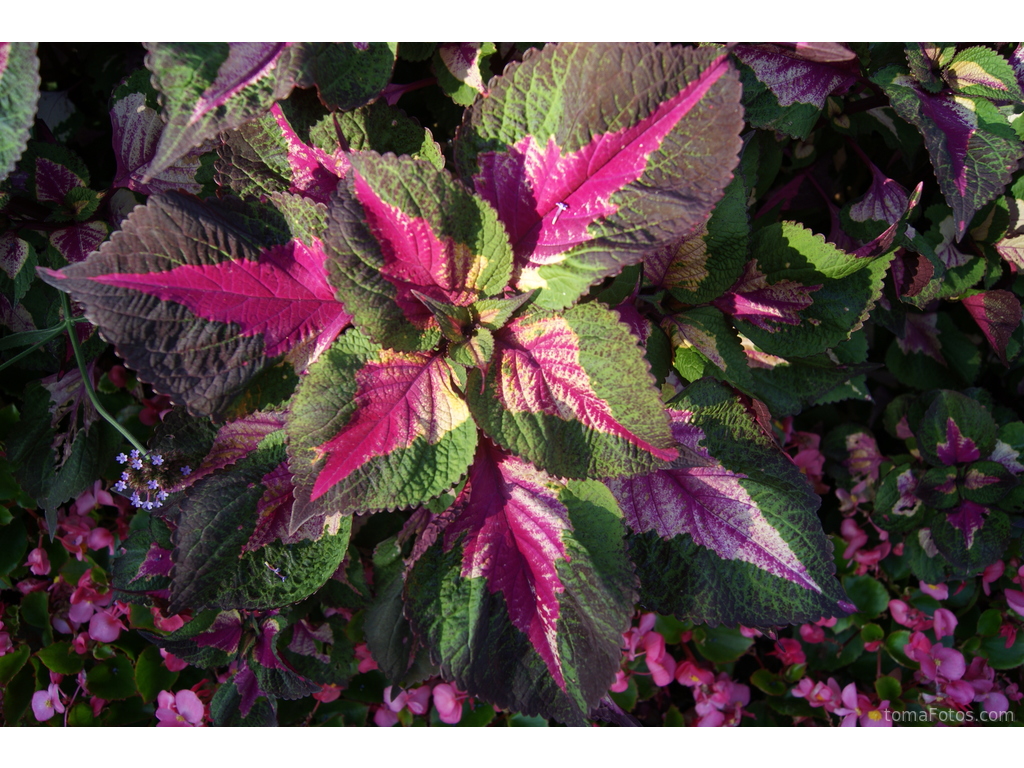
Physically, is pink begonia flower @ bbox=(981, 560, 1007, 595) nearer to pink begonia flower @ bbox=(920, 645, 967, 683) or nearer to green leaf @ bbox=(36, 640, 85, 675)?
pink begonia flower @ bbox=(920, 645, 967, 683)

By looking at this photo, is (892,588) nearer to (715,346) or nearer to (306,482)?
(715,346)

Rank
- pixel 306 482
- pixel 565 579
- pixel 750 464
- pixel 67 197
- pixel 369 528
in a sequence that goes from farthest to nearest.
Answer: pixel 369 528
pixel 67 197
pixel 750 464
pixel 565 579
pixel 306 482

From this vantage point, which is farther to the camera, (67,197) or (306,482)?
(67,197)

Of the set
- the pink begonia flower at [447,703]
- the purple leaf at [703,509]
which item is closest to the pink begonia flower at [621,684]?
the pink begonia flower at [447,703]

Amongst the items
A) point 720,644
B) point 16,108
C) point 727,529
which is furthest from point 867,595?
point 16,108

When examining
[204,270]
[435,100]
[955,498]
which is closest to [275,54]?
[204,270]

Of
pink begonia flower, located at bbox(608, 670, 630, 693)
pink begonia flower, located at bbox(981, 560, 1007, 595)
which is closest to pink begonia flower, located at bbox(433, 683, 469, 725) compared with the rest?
pink begonia flower, located at bbox(608, 670, 630, 693)
